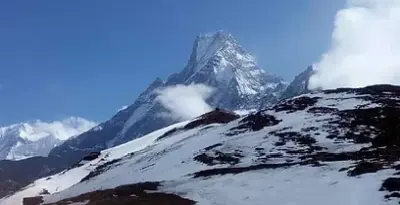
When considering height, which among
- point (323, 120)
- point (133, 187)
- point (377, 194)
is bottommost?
point (377, 194)

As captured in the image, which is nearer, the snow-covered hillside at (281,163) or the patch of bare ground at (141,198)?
the snow-covered hillside at (281,163)

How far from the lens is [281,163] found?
72.8m

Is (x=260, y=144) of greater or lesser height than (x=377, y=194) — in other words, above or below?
above

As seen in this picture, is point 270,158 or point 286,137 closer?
point 270,158

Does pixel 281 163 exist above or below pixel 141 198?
above

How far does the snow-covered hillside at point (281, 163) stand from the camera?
49.1 meters

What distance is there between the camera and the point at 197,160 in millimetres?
89250

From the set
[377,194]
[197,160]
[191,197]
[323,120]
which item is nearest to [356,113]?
[323,120]

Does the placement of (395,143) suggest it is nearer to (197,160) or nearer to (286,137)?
(286,137)

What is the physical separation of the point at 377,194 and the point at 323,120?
191 ft

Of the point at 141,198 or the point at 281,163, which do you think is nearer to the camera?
the point at 141,198

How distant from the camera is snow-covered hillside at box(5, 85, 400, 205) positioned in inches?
1933

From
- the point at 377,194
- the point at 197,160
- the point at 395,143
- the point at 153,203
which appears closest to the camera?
the point at 377,194

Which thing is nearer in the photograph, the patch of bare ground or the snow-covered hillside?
the snow-covered hillside
